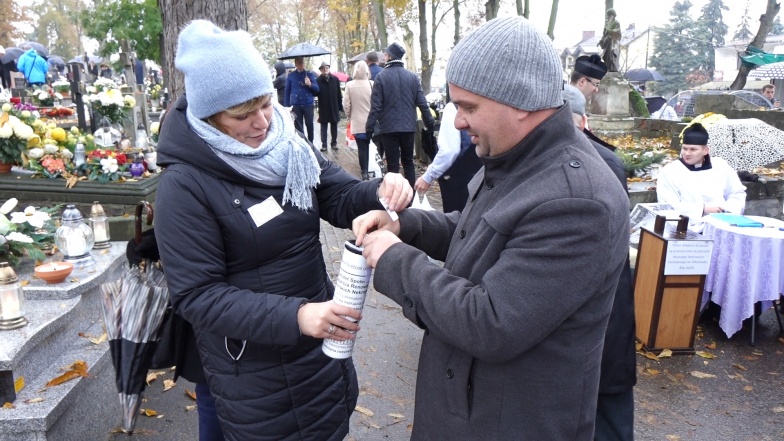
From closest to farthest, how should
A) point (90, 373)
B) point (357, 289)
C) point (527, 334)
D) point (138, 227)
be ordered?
point (527, 334) → point (357, 289) → point (138, 227) → point (90, 373)

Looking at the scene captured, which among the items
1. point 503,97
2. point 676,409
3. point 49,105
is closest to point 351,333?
point 503,97

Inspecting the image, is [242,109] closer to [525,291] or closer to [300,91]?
[525,291]

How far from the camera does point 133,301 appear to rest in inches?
83.4

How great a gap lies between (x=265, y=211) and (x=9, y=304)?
80.3 inches

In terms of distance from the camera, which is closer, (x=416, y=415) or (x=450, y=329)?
(x=450, y=329)

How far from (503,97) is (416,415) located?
1009mm

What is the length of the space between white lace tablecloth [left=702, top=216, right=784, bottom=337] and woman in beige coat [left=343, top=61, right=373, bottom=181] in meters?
6.40

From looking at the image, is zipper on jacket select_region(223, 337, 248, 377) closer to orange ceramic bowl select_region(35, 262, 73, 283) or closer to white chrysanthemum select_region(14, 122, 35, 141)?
orange ceramic bowl select_region(35, 262, 73, 283)

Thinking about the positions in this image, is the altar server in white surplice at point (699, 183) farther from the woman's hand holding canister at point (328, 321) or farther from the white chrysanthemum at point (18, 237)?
the white chrysanthemum at point (18, 237)

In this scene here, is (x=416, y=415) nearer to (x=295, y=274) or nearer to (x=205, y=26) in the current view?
(x=295, y=274)

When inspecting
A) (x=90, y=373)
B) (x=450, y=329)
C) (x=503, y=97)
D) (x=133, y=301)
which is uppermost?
(x=503, y=97)

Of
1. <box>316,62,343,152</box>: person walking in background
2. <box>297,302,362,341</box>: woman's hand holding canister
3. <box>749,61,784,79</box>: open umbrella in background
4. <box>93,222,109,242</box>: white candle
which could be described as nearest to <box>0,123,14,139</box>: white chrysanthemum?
<box>93,222,109,242</box>: white candle

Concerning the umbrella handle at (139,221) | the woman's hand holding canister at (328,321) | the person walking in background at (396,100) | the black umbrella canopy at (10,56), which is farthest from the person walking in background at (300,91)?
the black umbrella canopy at (10,56)

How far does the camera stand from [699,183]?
18.7 ft
